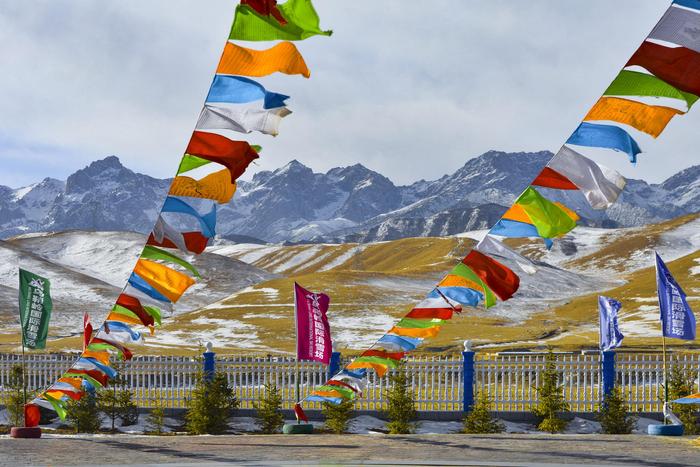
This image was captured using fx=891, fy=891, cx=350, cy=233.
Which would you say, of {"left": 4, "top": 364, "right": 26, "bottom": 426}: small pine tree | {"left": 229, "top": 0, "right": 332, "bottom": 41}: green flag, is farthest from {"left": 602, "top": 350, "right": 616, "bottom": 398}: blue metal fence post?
{"left": 229, "top": 0, "right": 332, "bottom": 41}: green flag

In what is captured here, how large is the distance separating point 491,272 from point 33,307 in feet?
42.3

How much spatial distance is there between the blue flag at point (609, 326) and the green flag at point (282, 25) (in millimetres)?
16295

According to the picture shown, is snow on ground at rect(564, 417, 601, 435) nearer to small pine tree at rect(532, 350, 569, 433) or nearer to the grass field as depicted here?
small pine tree at rect(532, 350, 569, 433)

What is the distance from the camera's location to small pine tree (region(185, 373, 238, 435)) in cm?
2119

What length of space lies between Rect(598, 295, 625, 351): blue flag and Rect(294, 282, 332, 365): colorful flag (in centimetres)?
864

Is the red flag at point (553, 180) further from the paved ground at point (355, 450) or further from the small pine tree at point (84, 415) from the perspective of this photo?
the small pine tree at point (84, 415)

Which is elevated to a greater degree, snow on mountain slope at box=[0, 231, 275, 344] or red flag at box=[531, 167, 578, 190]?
snow on mountain slope at box=[0, 231, 275, 344]

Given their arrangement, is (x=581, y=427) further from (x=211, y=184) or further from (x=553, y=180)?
(x=211, y=184)

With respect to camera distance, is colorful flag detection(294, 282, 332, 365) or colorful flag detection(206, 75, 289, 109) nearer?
colorful flag detection(206, 75, 289, 109)

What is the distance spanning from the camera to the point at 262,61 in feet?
37.3

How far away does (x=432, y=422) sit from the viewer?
75.5 ft

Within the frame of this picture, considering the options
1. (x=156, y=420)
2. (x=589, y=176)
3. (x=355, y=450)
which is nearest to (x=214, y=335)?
(x=156, y=420)

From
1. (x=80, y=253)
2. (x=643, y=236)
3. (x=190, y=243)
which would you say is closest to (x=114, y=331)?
(x=190, y=243)

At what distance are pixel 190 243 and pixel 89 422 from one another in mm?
11157
